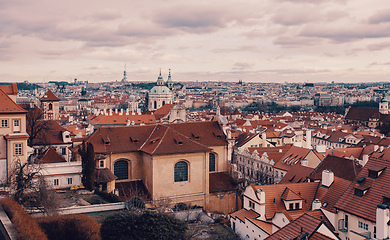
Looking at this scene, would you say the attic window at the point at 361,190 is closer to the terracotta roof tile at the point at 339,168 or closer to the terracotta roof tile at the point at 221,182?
the terracotta roof tile at the point at 339,168

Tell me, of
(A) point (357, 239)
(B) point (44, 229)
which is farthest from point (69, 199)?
(A) point (357, 239)

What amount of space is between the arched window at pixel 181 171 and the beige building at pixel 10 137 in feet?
44.9

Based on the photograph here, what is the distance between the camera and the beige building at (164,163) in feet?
130

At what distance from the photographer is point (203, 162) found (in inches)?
1629

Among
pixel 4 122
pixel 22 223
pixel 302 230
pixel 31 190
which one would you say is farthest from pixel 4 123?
pixel 302 230

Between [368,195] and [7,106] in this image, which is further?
[7,106]

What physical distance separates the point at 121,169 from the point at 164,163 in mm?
4804

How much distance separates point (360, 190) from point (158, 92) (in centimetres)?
14252

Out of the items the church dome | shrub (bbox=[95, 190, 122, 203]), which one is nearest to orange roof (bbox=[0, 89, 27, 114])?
shrub (bbox=[95, 190, 122, 203])

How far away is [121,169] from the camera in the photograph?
136ft

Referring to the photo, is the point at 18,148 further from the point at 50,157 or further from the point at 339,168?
the point at 339,168

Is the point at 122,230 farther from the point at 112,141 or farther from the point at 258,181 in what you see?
the point at 258,181

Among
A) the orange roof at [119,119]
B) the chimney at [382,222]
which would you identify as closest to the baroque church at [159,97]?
the orange roof at [119,119]

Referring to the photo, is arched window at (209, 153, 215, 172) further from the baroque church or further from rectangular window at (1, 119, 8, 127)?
the baroque church
